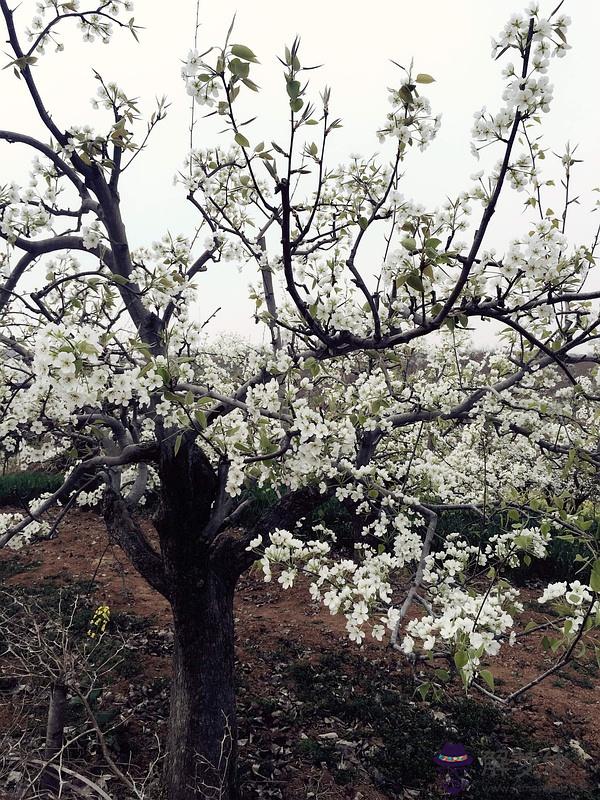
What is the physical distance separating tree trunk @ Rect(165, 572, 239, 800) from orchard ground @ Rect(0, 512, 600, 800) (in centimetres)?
43

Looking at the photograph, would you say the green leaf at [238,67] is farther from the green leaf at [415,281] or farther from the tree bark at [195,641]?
the tree bark at [195,641]

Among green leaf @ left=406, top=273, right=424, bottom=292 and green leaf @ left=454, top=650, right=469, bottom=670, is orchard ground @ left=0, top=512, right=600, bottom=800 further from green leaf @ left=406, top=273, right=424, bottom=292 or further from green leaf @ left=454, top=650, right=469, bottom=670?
green leaf @ left=406, top=273, right=424, bottom=292

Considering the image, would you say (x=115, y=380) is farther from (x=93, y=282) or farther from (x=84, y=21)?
(x=84, y=21)

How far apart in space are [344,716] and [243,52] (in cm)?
507

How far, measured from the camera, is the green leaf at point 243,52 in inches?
62.7

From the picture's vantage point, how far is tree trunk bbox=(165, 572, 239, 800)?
3.62 metres

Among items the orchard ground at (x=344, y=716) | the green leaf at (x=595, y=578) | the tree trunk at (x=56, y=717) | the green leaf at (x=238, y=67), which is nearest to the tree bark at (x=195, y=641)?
the orchard ground at (x=344, y=716)

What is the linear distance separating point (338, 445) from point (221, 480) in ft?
3.58

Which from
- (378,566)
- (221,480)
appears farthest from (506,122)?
(221,480)

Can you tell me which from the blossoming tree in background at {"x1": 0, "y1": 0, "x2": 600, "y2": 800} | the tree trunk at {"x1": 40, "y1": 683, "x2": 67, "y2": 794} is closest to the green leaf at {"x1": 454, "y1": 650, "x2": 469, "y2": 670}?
the blossoming tree in background at {"x1": 0, "y1": 0, "x2": 600, "y2": 800}

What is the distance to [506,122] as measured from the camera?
1.96 meters

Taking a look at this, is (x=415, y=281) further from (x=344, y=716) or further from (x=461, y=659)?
(x=344, y=716)

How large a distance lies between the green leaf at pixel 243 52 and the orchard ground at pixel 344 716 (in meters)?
3.26

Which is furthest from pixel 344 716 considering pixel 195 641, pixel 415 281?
pixel 415 281
